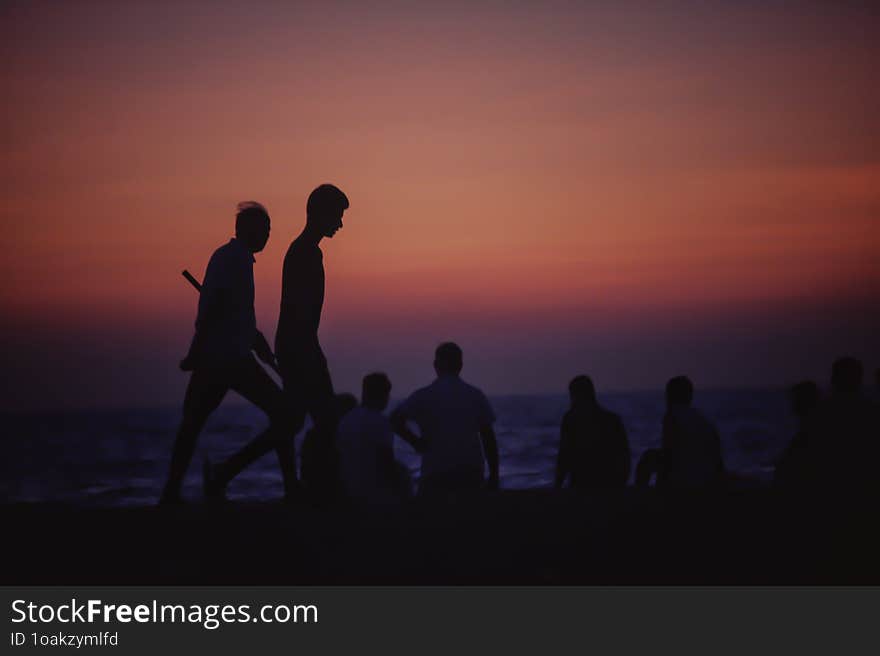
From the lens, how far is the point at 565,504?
8.73m

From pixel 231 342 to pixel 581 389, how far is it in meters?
4.35

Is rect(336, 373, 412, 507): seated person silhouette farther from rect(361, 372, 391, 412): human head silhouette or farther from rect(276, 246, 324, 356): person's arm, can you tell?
rect(276, 246, 324, 356): person's arm

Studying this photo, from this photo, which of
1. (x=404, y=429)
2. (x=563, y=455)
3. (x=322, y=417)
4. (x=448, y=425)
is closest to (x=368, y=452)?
(x=404, y=429)

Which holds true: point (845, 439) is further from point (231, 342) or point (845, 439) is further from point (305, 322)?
point (231, 342)

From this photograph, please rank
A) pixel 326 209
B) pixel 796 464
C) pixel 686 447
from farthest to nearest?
pixel 686 447 < pixel 796 464 < pixel 326 209

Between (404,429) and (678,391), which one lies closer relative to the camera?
(404,429)

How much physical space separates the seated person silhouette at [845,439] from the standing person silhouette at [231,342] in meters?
4.14

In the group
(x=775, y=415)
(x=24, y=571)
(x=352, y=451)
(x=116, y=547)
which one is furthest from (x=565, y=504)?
(x=775, y=415)

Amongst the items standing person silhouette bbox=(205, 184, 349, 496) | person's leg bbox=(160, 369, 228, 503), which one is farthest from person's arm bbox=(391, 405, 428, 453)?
person's leg bbox=(160, 369, 228, 503)

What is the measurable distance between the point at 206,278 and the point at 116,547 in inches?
68.4

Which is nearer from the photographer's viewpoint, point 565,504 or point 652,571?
point 652,571

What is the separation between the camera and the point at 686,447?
33.5ft

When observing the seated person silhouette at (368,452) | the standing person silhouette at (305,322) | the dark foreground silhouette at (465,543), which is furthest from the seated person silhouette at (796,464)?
the standing person silhouette at (305,322)
